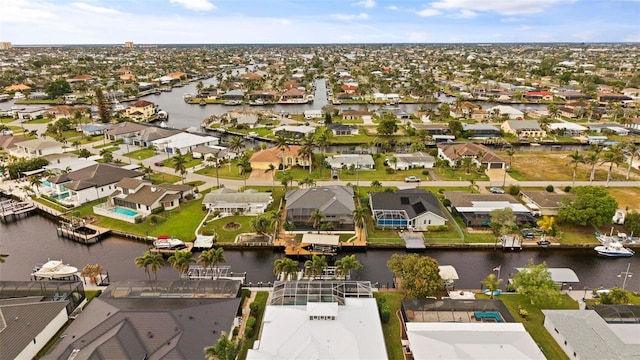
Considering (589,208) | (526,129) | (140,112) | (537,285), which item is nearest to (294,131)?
(140,112)

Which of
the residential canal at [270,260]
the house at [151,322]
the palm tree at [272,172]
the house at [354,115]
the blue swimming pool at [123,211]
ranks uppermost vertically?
the house at [354,115]

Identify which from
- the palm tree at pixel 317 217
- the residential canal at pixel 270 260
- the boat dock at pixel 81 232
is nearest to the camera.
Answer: the residential canal at pixel 270 260

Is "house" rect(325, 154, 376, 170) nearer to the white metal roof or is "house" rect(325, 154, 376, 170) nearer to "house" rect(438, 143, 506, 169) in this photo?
"house" rect(438, 143, 506, 169)

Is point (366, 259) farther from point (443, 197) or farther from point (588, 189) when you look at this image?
point (588, 189)

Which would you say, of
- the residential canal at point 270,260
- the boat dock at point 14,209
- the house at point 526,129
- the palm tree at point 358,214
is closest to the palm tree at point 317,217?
the palm tree at point 358,214

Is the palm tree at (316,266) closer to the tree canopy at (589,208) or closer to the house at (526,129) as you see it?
the tree canopy at (589,208)

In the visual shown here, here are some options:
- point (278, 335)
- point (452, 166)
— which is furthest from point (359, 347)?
point (452, 166)
